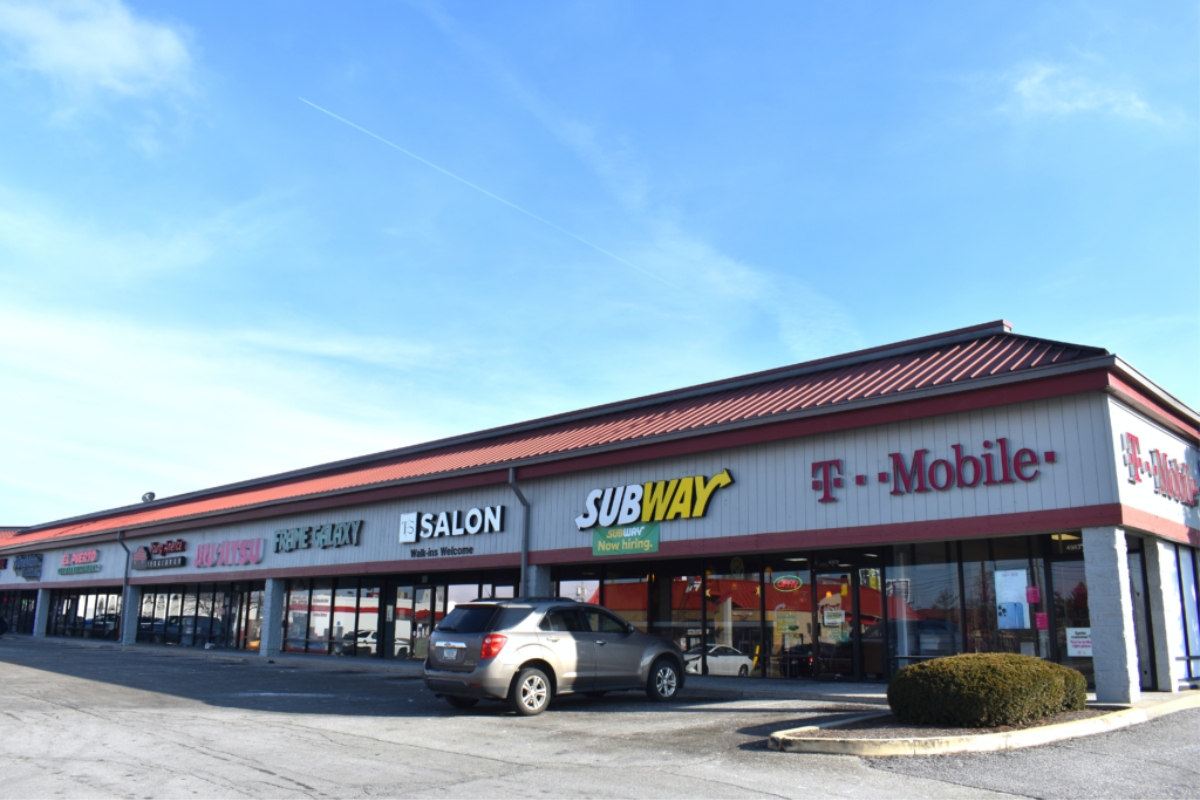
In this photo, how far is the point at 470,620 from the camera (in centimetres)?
1335

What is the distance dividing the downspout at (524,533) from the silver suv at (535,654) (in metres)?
5.45

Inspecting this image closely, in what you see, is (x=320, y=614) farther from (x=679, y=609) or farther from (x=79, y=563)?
(x=79, y=563)

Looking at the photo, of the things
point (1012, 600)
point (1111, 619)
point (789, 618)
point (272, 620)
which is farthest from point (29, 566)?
point (1111, 619)

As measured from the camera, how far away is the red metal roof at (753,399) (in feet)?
47.2

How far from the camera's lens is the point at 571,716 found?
12891 mm

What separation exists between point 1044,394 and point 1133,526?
2.11 metres

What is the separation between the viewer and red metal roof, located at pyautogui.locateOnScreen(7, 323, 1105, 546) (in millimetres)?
14383

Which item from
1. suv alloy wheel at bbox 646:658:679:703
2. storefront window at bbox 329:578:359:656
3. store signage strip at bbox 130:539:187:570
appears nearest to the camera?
suv alloy wheel at bbox 646:658:679:703

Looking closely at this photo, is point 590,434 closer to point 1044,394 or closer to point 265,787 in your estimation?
point 1044,394

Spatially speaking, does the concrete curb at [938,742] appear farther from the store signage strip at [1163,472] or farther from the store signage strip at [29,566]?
the store signage strip at [29,566]

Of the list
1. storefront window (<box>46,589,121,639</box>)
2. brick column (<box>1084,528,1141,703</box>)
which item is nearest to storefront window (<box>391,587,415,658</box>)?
brick column (<box>1084,528,1141,703</box>)

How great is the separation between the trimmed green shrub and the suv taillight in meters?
5.21

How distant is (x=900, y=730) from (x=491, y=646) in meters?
5.53

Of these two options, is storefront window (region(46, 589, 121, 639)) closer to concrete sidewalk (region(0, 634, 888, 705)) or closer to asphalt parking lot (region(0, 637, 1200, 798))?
concrete sidewalk (region(0, 634, 888, 705))
